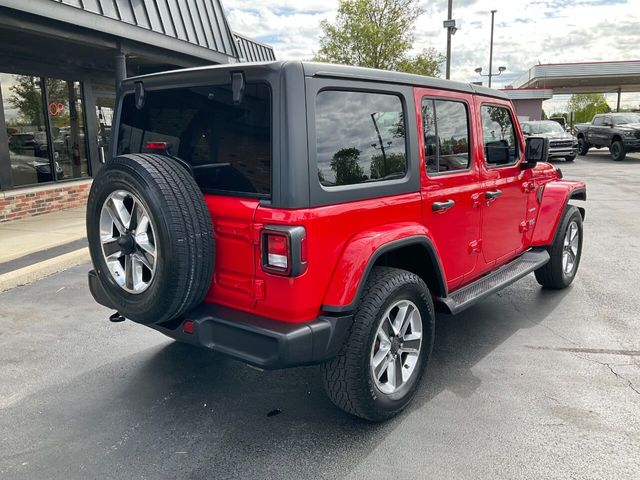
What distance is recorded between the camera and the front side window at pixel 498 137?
414 centimetres

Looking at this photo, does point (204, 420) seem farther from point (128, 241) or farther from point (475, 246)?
point (475, 246)

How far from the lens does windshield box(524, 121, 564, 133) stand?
69.2ft

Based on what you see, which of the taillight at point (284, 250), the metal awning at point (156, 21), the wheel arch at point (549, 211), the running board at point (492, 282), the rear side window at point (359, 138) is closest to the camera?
the taillight at point (284, 250)

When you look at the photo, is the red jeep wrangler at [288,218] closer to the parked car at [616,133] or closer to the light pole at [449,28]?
the light pole at [449,28]

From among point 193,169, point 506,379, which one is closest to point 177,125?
point 193,169

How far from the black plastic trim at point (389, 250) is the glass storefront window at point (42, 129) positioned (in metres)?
8.66

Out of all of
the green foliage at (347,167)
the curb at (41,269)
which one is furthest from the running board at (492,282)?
the curb at (41,269)

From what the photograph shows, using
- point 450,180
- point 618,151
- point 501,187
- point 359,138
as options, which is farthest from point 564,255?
point 618,151

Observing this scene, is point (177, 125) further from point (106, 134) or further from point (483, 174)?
point (106, 134)

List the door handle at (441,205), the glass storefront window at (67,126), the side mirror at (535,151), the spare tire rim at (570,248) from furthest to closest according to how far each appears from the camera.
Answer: the glass storefront window at (67,126) → the spare tire rim at (570,248) → the side mirror at (535,151) → the door handle at (441,205)

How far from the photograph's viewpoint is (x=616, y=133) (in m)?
21.2

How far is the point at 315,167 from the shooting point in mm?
2619

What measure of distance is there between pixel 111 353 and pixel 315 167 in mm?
2428

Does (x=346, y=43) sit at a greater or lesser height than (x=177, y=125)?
greater
